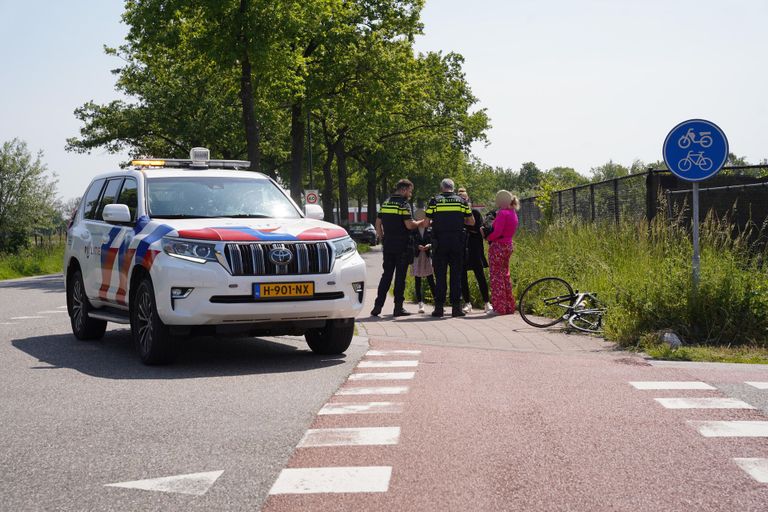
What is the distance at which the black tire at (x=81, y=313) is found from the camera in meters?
11.4

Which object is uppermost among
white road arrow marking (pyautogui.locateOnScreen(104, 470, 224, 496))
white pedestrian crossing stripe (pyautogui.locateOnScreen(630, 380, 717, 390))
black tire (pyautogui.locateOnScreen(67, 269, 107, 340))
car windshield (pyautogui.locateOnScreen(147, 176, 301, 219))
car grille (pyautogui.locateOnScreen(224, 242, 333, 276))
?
car windshield (pyautogui.locateOnScreen(147, 176, 301, 219))

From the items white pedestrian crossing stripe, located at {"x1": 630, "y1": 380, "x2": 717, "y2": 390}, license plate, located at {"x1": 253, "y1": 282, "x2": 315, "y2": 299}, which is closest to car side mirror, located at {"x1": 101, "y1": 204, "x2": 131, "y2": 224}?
license plate, located at {"x1": 253, "y1": 282, "x2": 315, "y2": 299}

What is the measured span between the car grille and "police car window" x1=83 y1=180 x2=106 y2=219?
332 cm

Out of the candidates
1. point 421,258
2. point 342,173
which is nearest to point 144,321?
point 421,258

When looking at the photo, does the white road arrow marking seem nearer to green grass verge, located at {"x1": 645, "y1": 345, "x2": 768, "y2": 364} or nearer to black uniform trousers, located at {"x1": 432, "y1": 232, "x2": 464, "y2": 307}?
green grass verge, located at {"x1": 645, "y1": 345, "x2": 768, "y2": 364}

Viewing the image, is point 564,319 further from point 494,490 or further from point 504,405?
point 494,490

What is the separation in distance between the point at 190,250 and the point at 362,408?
2.65m

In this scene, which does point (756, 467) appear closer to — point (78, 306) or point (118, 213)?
point (118, 213)

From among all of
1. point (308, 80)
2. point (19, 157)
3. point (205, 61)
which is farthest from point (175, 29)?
point (19, 157)

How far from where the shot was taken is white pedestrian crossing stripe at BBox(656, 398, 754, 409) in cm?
701

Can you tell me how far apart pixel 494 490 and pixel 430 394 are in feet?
9.27

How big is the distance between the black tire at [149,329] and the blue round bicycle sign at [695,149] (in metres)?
6.29

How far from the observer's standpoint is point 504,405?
709 centimetres

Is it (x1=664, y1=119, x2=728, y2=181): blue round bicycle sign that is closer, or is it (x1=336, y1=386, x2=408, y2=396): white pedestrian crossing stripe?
(x1=336, y1=386, x2=408, y2=396): white pedestrian crossing stripe
